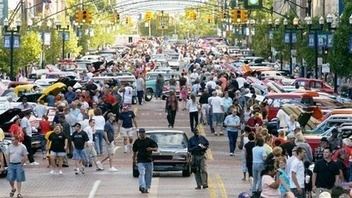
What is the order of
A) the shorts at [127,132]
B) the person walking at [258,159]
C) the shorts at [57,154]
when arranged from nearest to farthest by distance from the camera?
the person walking at [258,159], the shorts at [57,154], the shorts at [127,132]

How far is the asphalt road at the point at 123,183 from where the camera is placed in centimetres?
2950

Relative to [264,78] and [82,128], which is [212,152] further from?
[264,78]

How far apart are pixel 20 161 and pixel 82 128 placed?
7.27 m

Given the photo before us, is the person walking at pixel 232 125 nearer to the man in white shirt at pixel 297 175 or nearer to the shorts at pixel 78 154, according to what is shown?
the shorts at pixel 78 154

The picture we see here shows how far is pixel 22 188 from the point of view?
31.0 meters

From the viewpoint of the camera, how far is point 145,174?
2948cm

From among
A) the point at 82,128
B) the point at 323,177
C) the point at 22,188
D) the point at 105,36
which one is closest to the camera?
the point at 323,177

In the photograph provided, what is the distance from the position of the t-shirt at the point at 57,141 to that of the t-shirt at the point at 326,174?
11920 mm

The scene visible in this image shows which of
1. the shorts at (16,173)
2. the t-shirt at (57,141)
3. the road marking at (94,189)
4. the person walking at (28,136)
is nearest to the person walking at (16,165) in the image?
the shorts at (16,173)

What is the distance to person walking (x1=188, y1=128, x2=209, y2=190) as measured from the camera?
99.3ft

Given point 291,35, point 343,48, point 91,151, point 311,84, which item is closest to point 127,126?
point 91,151

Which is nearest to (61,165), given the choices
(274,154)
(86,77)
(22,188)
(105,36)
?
(22,188)

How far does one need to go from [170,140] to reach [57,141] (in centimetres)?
289

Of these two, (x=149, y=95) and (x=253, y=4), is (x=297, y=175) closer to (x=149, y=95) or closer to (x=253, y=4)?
(x=149, y=95)
